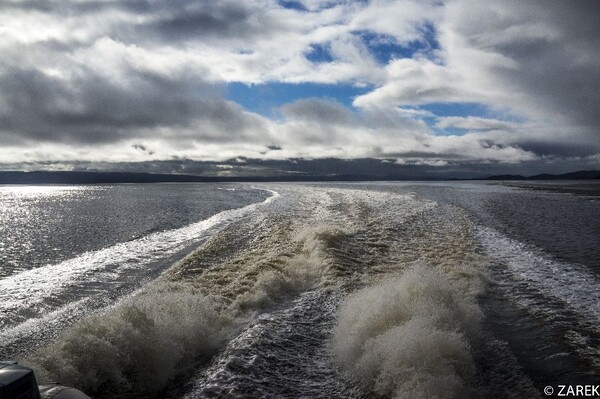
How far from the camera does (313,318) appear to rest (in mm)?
10086

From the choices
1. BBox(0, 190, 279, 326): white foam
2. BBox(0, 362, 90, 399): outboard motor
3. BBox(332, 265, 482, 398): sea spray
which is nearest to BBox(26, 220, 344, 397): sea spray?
BBox(0, 362, 90, 399): outboard motor

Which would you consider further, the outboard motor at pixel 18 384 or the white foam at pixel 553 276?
the white foam at pixel 553 276

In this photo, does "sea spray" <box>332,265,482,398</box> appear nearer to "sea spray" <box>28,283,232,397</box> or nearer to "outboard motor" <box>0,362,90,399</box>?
"sea spray" <box>28,283,232,397</box>

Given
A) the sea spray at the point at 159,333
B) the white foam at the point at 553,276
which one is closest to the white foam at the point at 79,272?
the sea spray at the point at 159,333

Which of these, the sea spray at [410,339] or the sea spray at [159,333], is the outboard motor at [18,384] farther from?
the sea spray at [410,339]

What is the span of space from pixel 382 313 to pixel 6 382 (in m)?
6.94

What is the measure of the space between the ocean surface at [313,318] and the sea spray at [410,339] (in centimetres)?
3

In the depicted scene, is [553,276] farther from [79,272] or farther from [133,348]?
[79,272]

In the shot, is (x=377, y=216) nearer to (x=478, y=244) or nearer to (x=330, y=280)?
(x=478, y=244)

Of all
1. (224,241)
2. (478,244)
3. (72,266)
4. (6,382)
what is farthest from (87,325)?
(478,244)

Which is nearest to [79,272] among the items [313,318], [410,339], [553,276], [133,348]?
[133,348]

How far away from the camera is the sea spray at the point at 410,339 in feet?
21.4

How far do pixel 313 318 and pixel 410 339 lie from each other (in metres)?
3.30

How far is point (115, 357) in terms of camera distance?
290 inches
